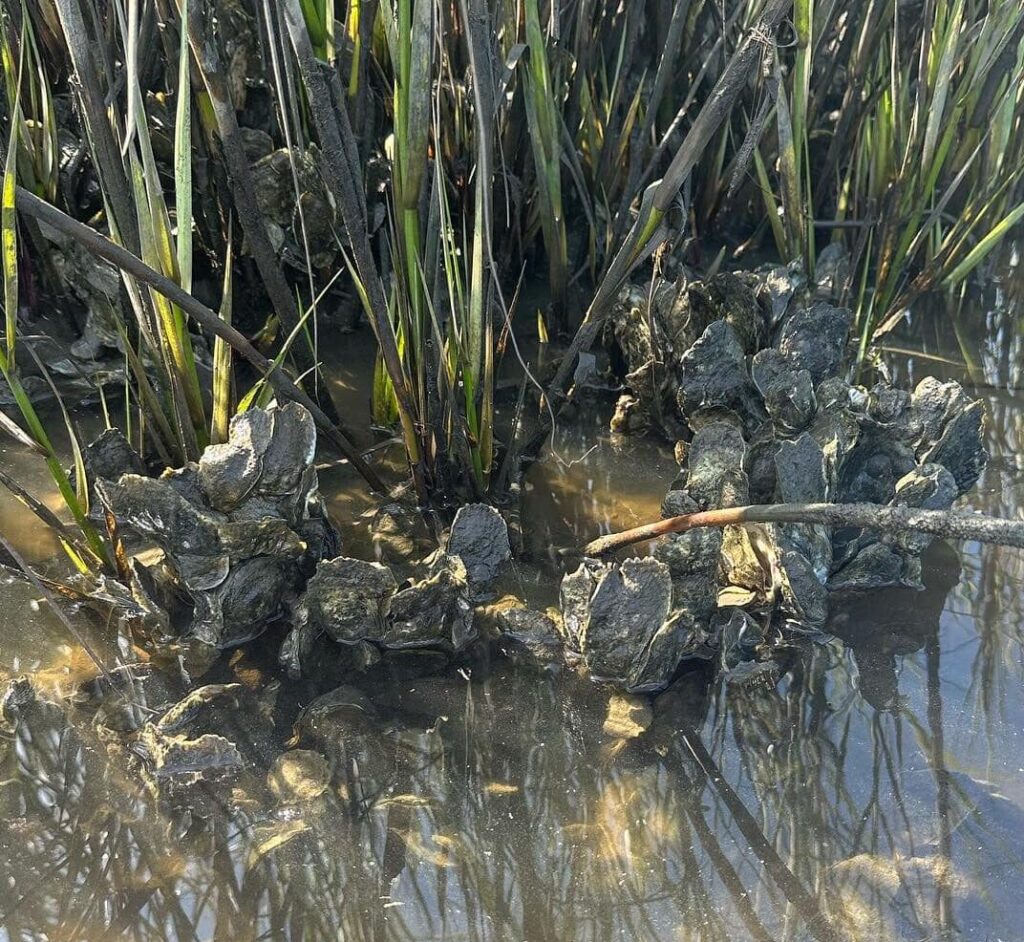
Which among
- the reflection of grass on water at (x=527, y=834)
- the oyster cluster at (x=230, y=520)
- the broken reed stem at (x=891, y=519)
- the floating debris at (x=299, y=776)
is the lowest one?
the reflection of grass on water at (x=527, y=834)

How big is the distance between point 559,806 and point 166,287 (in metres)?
0.92

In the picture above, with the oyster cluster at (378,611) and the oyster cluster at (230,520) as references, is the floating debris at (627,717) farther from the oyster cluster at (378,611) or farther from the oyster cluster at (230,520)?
the oyster cluster at (230,520)

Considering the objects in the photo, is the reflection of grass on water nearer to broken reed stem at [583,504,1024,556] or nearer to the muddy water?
the muddy water

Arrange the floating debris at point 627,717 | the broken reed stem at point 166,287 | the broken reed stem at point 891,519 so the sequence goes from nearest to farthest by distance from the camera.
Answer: the broken reed stem at point 891,519, the broken reed stem at point 166,287, the floating debris at point 627,717

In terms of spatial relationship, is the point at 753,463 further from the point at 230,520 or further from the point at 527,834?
the point at 230,520

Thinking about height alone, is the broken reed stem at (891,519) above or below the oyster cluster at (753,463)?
above

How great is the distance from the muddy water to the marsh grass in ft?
1.40

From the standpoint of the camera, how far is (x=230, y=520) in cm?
163

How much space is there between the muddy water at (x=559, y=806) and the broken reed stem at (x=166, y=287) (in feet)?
1.36

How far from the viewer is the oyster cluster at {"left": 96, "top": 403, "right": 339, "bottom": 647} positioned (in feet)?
5.16

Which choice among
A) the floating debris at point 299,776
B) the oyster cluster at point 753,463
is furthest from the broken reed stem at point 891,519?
the floating debris at point 299,776

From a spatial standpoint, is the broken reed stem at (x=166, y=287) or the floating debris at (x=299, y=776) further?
the floating debris at (x=299, y=776)

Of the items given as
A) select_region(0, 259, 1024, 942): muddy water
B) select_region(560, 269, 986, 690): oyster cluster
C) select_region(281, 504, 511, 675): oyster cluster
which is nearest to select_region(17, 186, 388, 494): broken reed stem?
select_region(281, 504, 511, 675): oyster cluster

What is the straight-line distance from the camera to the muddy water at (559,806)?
1.28 m
